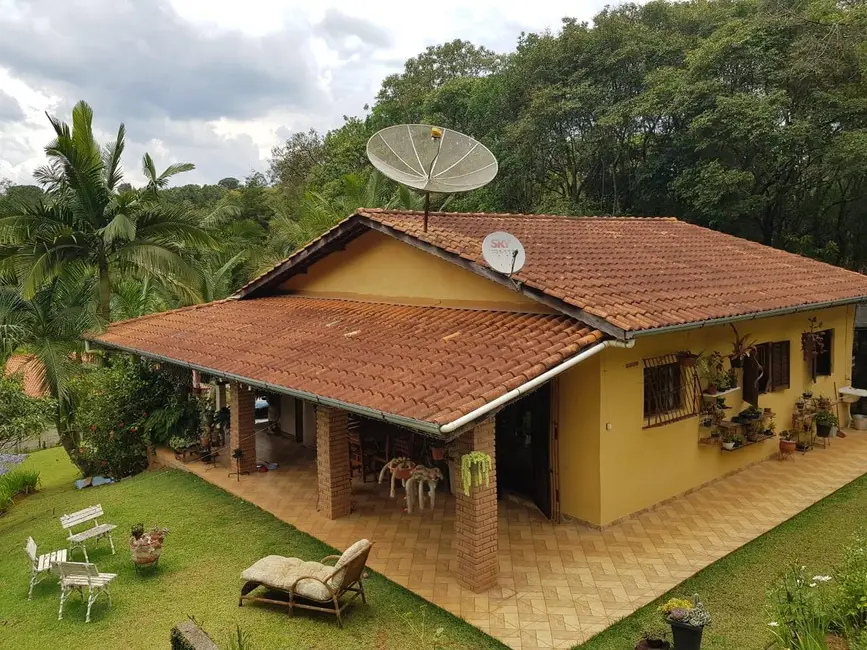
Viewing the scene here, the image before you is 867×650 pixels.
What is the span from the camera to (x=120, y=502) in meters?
11.0

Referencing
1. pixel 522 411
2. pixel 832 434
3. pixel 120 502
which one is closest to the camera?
pixel 522 411

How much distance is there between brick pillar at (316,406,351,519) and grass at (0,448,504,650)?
0.70 metres

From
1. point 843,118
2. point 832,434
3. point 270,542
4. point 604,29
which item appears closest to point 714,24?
point 604,29

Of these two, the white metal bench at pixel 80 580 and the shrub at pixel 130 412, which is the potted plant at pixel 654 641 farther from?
the shrub at pixel 130 412

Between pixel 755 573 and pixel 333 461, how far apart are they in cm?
596

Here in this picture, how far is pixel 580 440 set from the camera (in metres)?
8.66

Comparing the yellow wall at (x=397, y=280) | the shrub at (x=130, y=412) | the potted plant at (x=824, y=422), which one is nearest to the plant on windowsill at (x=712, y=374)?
the yellow wall at (x=397, y=280)

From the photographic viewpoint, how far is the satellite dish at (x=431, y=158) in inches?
380

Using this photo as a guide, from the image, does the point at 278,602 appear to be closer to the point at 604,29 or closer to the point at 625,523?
the point at 625,523

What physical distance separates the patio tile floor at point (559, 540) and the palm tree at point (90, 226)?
19.7ft

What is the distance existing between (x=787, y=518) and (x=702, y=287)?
3.85 m

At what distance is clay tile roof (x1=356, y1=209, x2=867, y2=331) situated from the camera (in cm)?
852

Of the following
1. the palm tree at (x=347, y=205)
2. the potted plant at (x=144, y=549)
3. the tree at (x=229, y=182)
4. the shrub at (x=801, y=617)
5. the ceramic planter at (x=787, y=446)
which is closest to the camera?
the shrub at (x=801, y=617)

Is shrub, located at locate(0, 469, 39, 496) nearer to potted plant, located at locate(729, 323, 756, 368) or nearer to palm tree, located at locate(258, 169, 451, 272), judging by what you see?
palm tree, located at locate(258, 169, 451, 272)
